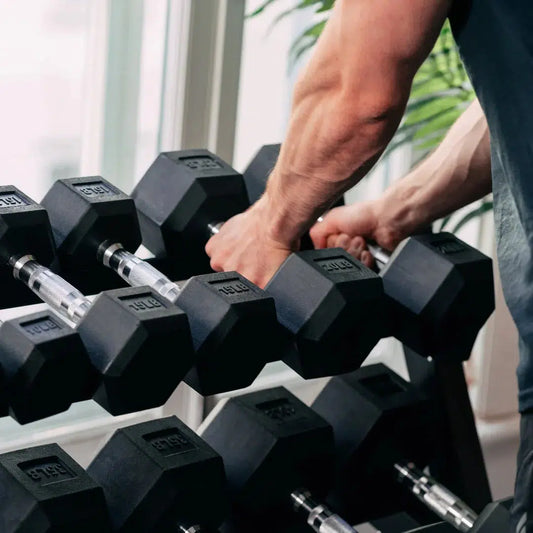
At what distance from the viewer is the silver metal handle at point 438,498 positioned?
4.14ft

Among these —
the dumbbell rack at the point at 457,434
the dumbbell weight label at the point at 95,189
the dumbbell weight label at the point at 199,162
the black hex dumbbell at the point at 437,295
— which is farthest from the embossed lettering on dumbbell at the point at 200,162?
the dumbbell rack at the point at 457,434

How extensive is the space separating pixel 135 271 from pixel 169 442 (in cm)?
17

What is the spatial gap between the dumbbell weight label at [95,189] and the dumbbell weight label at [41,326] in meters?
0.23

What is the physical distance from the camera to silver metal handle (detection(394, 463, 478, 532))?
4.14 ft

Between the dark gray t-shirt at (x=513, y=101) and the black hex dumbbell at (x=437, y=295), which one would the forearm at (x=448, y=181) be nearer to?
the black hex dumbbell at (x=437, y=295)

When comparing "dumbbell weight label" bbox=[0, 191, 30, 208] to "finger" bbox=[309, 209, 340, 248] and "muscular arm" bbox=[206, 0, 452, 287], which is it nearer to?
"muscular arm" bbox=[206, 0, 452, 287]

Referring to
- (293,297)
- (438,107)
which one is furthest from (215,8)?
(293,297)

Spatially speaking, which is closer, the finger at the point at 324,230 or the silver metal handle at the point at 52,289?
the silver metal handle at the point at 52,289

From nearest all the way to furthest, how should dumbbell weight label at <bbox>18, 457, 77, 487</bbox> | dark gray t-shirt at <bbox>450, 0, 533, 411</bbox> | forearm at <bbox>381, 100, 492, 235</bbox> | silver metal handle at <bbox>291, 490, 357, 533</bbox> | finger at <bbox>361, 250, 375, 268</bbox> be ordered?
dark gray t-shirt at <bbox>450, 0, 533, 411</bbox>, dumbbell weight label at <bbox>18, 457, 77, 487</bbox>, silver metal handle at <bbox>291, 490, 357, 533</bbox>, forearm at <bbox>381, 100, 492, 235</bbox>, finger at <bbox>361, 250, 375, 268</bbox>

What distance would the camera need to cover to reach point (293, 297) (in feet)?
3.71

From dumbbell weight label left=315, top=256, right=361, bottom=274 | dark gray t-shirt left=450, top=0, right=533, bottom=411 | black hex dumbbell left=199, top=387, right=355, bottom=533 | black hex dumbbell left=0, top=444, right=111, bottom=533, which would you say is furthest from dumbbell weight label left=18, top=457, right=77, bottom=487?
dark gray t-shirt left=450, top=0, right=533, bottom=411

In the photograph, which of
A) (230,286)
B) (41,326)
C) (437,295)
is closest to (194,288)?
(230,286)

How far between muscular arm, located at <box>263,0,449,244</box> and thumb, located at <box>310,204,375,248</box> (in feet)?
0.58


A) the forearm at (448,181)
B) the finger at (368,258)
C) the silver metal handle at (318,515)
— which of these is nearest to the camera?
the silver metal handle at (318,515)
